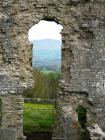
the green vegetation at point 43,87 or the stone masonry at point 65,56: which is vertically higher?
the stone masonry at point 65,56

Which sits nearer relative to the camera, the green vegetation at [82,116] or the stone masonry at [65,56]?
the stone masonry at [65,56]

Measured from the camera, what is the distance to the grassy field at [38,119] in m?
19.7

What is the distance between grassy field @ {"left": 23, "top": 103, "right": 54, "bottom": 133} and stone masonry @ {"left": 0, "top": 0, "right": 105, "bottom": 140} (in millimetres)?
2768

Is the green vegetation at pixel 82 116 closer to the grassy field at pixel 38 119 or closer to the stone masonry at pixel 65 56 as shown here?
the stone masonry at pixel 65 56

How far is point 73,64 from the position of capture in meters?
16.8

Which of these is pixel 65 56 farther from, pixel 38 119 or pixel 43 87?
pixel 43 87

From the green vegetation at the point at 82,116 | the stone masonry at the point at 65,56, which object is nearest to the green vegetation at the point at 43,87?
the green vegetation at the point at 82,116

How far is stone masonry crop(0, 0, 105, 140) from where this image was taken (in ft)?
54.9

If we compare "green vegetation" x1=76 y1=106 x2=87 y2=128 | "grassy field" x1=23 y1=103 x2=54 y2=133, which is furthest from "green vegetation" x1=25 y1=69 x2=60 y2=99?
"green vegetation" x1=76 y1=106 x2=87 y2=128

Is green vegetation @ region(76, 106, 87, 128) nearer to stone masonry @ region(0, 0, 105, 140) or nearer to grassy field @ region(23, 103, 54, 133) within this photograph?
stone masonry @ region(0, 0, 105, 140)

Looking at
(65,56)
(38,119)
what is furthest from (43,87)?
(65,56)

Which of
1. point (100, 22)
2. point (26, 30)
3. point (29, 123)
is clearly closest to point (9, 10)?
point (26, 30)

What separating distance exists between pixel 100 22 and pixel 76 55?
139 cm

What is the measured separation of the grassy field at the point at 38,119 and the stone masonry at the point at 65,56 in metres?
2.77
